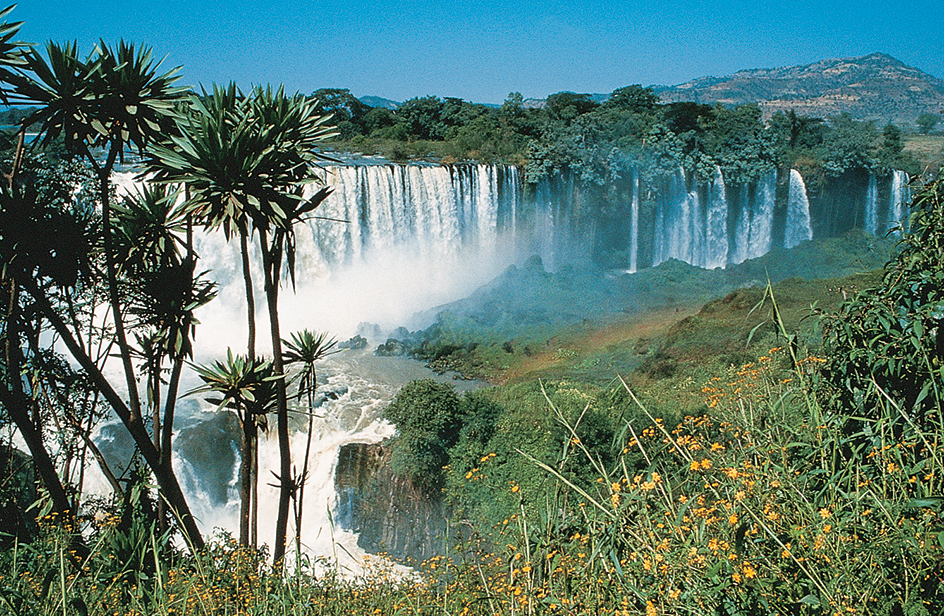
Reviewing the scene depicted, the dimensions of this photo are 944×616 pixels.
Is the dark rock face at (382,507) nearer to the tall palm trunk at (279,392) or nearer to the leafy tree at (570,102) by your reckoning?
the tall palm trunk at (279,392)

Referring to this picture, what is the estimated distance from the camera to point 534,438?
39.3 feet

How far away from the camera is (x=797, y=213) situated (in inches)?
1198

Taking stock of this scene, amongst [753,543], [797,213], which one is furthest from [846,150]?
[753,543]

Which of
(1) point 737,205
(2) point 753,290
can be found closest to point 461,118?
(1) point 737,205

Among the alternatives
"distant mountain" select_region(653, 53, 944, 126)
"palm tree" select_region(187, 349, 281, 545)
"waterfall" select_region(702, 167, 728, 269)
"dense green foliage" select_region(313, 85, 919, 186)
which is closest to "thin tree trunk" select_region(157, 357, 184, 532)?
"palm tree" select_region(187, 349, 281, 545)

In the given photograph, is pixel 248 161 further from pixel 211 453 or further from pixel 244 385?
pixel 211 453

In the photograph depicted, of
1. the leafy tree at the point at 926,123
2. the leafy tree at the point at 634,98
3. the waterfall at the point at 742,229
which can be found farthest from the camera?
the leafy tree at the point at 926,123

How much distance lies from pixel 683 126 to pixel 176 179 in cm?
2900

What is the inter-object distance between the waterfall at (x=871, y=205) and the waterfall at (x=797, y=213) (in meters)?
2.38

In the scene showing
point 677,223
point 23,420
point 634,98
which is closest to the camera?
point 23,420

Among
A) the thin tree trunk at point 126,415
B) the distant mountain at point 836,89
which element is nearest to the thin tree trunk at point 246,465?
the thin tree trunk at point 126,415

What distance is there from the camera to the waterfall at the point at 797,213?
30016mm

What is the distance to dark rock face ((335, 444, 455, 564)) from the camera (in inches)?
485

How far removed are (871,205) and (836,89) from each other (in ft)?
233
